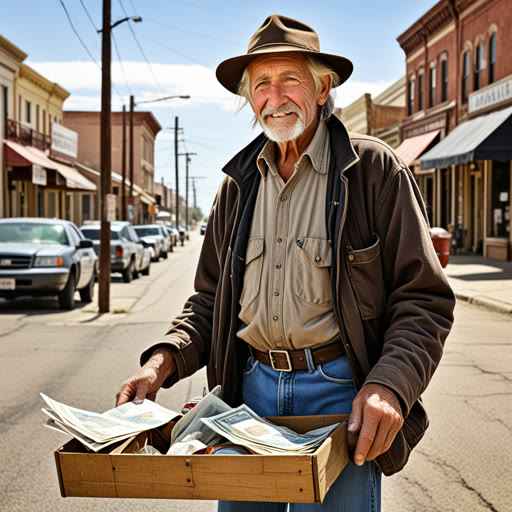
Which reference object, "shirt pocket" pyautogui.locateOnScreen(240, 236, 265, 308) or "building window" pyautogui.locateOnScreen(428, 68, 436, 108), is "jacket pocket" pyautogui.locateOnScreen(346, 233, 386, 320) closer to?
"shirt pocket" pyautogui.locateOnScreen(240, 236, 265, 308)

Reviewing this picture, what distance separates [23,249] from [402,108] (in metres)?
37.0

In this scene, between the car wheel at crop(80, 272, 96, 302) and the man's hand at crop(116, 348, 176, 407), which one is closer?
the man's hand at crop(116, 348, 176, 407)

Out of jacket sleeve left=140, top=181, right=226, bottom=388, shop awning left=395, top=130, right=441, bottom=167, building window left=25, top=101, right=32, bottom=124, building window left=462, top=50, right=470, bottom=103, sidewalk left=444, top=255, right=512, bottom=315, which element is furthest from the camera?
building window left=25, top=101, right=32, bottom=124

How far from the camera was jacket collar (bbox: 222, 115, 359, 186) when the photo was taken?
2631mm

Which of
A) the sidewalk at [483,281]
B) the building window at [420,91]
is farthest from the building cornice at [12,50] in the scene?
the sidewalk at [483,281]

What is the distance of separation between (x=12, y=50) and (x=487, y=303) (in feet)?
83.3

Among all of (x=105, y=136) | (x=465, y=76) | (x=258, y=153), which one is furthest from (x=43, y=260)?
(x=465, y=76)

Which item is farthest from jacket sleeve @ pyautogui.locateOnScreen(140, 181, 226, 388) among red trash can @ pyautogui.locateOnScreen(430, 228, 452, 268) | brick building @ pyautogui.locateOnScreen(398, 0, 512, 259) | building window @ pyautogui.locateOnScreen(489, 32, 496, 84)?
building window @ pyautogui.locateOnScreen(489, 32, 496, 84)

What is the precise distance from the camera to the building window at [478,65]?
26.0 metres

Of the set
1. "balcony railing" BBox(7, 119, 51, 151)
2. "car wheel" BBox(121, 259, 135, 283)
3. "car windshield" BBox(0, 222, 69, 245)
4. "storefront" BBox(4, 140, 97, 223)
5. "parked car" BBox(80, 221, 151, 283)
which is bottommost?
"car wheel" BBox(121, 259, 135, 283)

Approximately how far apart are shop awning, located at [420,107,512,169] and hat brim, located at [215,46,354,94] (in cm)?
1931

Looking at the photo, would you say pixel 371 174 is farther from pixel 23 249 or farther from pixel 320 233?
pixel 23 249

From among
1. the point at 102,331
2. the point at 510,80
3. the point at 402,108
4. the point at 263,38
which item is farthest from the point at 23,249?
the point at 402,108

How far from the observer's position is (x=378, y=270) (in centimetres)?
255
